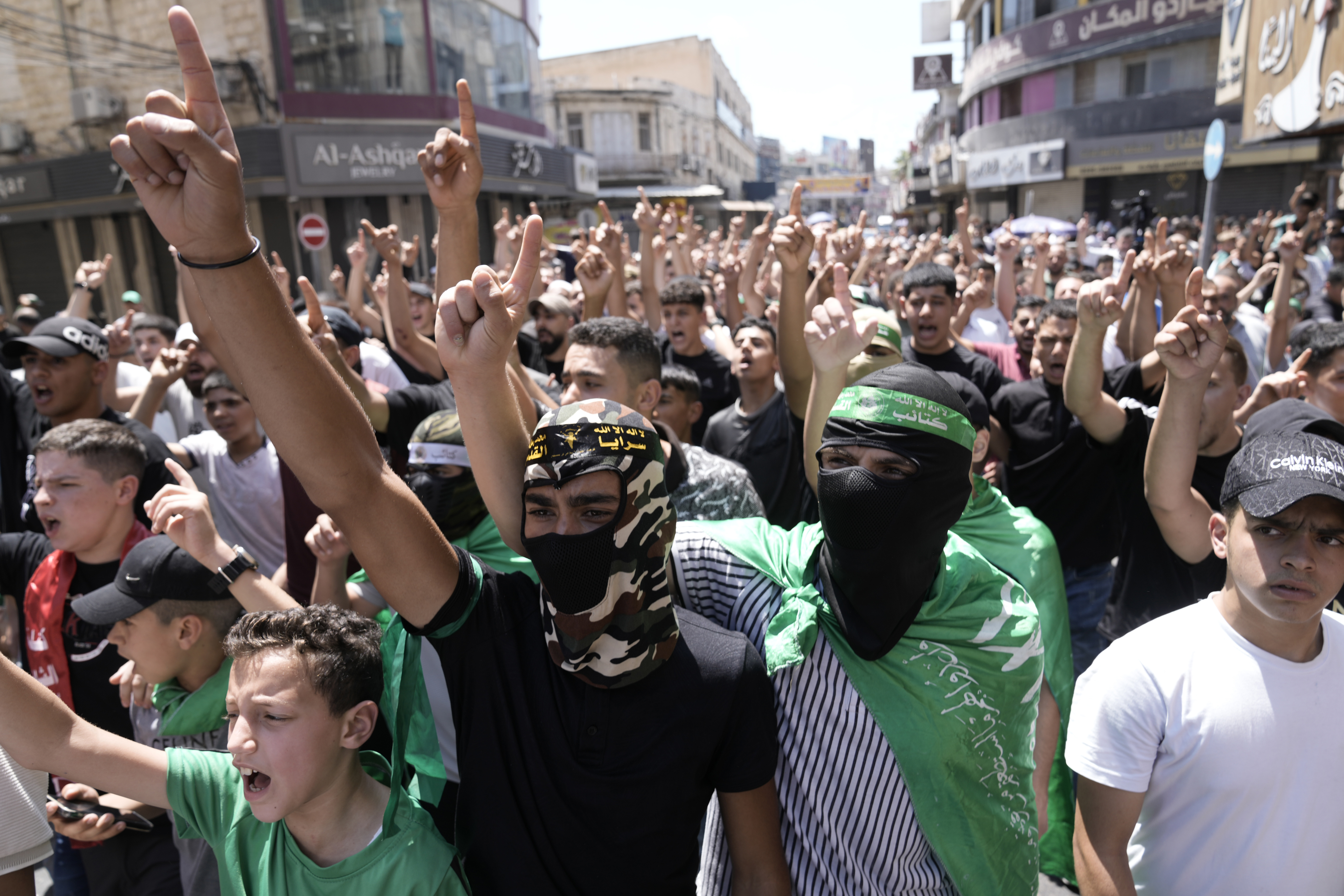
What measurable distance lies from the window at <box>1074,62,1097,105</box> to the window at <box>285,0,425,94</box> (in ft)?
77.5

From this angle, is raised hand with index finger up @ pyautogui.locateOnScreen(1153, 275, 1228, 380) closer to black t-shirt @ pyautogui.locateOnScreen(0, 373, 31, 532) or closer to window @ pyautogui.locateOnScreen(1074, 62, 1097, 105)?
black t-shirt @ pyautogui.locateOnScreen(0, 373, 31, 532)

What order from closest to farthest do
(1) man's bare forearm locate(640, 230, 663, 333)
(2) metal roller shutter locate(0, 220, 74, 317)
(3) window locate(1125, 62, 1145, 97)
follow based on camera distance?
(1) man's bare forearm locate(640, 230, 663, 333)
(2) metal roller shutter locate(0, 220, 74, 317)
(3) window locate(1125, 62, 1145, 97)

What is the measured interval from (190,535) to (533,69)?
27.7 meters

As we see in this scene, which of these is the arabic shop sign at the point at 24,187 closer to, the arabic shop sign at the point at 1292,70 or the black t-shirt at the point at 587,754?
the arabic shop sign at the point at 1292,70

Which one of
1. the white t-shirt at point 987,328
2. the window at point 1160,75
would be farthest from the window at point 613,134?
the white t-shirt at point 987,328

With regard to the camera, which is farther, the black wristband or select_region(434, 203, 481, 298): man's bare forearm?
select_region(434, 203, 481, 298): man's bare forearm

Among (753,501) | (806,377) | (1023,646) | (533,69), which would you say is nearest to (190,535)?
(753,501)

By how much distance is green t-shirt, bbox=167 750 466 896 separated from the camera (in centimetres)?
165

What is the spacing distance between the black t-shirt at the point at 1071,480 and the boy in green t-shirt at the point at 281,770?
9.83 feet

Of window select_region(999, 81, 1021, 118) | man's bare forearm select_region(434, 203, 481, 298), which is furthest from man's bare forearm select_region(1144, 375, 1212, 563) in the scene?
window select_region(999, 81, 1021, 118)

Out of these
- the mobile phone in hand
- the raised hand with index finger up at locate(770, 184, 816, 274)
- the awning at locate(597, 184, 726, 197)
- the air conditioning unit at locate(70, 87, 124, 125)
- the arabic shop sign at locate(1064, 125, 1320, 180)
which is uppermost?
the air conditioning unit at locate(70, 87, 124, 125)

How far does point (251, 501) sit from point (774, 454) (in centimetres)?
235

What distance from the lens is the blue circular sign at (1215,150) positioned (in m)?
6.61

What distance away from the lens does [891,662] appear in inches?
69.6
